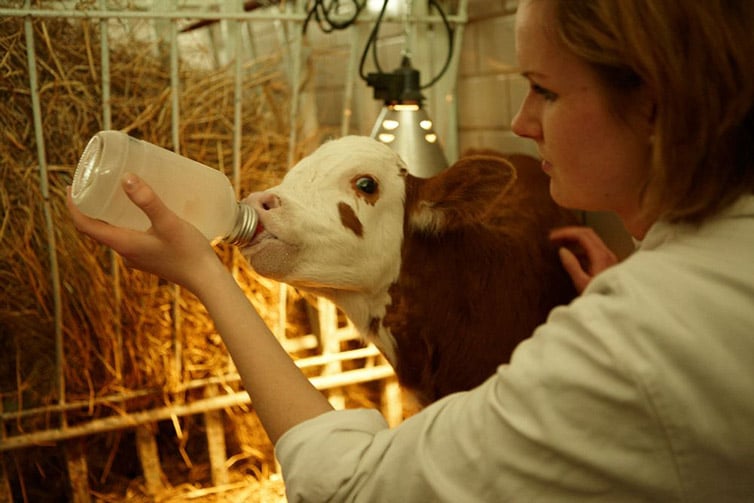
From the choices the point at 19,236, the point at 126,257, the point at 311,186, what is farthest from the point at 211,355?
the point at 126,257

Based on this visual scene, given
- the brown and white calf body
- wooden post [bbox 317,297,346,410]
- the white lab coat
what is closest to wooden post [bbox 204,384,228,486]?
wooden post [bbox 317,297,346,410]

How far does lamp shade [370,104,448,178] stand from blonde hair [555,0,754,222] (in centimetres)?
108

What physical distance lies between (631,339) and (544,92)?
1.26ft

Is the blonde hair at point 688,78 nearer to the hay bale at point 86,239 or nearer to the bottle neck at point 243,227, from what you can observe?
the bottle neck at point 243,227

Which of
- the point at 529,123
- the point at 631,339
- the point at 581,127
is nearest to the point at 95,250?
the point at 529,123

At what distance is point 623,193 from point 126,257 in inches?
26.6

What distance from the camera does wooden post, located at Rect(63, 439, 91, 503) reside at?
2.05 metres

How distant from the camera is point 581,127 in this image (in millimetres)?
909

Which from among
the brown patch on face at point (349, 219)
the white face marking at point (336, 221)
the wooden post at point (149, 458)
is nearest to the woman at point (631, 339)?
the white face marking at point (336, 221)

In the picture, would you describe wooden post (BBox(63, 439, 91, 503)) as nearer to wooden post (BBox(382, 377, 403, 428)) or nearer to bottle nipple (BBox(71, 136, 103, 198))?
wooden post (BBox(382, 377, 403, 428))

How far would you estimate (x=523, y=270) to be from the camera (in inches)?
67.5

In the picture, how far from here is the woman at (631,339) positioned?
716 millimetres

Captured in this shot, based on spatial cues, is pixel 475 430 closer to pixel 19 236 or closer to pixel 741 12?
pixel 741 12

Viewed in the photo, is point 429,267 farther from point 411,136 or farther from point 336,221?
point 411,136
